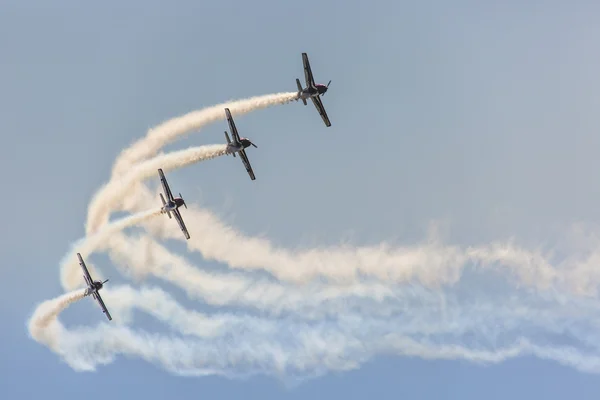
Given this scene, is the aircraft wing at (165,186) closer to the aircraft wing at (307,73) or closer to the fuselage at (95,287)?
the fuselage at (95,287)

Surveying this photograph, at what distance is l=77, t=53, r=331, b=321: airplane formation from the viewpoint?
75.1 meters

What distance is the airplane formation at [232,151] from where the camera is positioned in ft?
246

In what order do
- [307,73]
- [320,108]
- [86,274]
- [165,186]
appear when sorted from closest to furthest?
1. [307,73]
2. [320,108]
3. [165,186]
4. [86,274]

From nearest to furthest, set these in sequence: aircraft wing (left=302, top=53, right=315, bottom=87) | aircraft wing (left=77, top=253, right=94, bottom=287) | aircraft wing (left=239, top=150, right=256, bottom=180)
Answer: aircraft wing (left=302, top=53, right=315, bottom=87)
aircraft wing (left=239, top=150, right=256, bottom=180)
aircraft wing (left=77, top=253, right=94, bottom=287)

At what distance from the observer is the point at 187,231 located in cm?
8525

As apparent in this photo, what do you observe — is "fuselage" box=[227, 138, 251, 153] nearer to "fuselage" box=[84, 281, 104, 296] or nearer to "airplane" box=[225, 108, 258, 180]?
"airplane" box=[225, 108, 258, 180]

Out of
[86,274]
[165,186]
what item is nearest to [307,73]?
[165,186]

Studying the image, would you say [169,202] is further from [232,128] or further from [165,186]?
[232,128]

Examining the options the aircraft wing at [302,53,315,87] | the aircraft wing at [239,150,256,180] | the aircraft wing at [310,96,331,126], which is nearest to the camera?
the aircraft wing at [302,53,315,87]

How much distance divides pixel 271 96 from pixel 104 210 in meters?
22.5

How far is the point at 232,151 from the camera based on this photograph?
7962cm

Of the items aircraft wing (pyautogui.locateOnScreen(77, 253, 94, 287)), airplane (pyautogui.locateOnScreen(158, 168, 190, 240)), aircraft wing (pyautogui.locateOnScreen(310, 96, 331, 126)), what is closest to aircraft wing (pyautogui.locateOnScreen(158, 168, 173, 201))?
airplane (pyautogui.locateOnScreen(158, 168, 190, 240))

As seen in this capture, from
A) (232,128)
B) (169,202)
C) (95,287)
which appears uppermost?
(232,128)

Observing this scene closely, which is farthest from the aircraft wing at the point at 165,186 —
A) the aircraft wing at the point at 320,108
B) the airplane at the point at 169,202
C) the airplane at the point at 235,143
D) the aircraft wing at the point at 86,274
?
the aircraft wing at the point at 320,108
